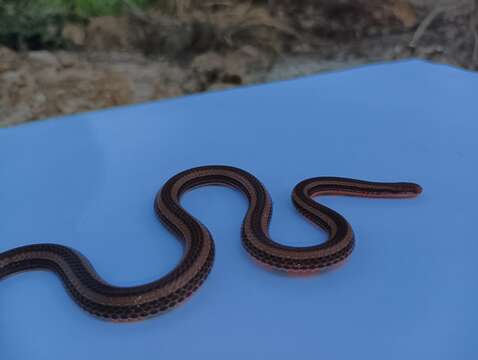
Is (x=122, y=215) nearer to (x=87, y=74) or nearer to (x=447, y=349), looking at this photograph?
(x=447, y=349)

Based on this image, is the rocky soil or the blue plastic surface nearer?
the blue plastic surface

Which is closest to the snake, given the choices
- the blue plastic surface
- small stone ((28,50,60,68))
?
the blue plastic surface

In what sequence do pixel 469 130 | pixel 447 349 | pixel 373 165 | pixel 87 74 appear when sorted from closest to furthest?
pixel 447 349
pixel 373 165
pixel 469 130
pixel 87 74

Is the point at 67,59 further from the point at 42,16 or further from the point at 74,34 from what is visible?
the point at 42,16

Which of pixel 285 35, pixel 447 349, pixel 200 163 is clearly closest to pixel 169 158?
pixel 200 163

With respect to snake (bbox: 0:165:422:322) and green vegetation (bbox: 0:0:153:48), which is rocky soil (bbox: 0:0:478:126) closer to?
green vegetation (bbox: 0:0:153:48)

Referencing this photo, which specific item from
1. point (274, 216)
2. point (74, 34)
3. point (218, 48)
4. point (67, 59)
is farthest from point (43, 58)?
point (274, 216)

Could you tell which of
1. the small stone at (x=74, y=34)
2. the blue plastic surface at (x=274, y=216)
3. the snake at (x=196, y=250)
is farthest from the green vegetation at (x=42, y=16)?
the snake at (x=196, y=250)
